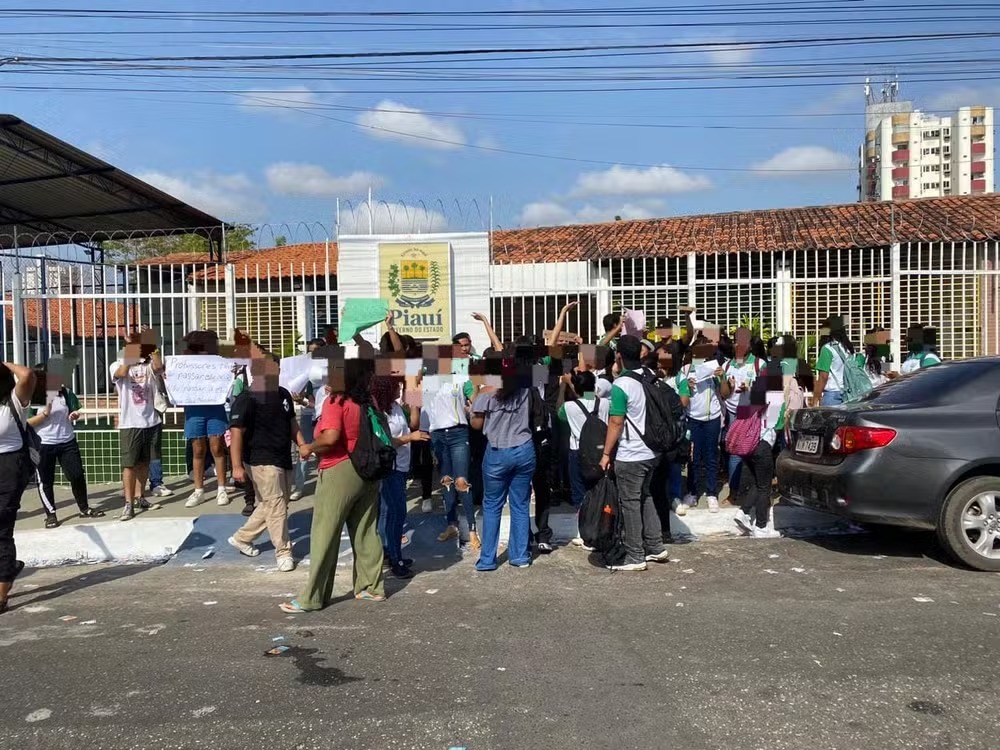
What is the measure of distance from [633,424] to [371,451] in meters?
1.92

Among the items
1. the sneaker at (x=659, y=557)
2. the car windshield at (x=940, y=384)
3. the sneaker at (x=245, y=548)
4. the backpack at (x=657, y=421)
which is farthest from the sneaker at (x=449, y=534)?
the car windshield at (x=940, y=384)

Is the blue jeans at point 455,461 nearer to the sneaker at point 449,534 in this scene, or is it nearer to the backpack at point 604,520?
the sneaker at point 449,534

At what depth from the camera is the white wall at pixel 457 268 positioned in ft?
33.2

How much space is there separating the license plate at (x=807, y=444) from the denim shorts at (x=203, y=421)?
535 centimetres

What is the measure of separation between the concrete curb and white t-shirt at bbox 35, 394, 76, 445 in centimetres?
92

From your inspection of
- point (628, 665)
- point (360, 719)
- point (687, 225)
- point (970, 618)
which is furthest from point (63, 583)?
point (687, 225)

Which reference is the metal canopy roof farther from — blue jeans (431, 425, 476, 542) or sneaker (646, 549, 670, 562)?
sneaker (646, 549, 670, 562)

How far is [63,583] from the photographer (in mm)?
6625

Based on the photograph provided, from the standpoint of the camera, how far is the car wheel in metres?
6.10

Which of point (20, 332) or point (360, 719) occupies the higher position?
point (20, 332)

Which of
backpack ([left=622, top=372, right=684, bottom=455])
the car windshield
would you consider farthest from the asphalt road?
the car windshield

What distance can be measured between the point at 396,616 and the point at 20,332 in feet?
20.9

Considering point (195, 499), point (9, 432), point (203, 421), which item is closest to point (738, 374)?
point (203, 421)

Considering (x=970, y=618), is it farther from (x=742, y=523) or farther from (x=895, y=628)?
(x=742, y=523)
